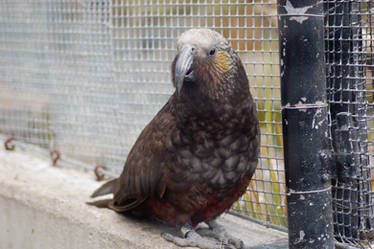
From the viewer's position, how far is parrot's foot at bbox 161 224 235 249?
9.33 ft

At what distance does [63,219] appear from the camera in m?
3.43

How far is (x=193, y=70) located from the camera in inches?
97.7

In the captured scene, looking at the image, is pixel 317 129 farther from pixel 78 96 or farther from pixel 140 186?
pixel 78 96

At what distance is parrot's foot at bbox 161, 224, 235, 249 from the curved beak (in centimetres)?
89

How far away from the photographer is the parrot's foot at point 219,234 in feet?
9.61

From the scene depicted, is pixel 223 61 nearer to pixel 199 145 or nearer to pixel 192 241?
pixel 199 145

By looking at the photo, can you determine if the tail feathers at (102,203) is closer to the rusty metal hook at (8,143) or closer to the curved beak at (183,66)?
the curved beak at (183,66)

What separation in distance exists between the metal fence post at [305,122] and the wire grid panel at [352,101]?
1.76ft

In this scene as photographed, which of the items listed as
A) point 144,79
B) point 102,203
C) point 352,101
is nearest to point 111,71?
point 144,79

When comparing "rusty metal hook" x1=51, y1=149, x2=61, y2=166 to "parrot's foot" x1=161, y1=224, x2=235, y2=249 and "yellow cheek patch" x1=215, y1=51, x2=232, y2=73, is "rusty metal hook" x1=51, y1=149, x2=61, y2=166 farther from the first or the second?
"yellow cheek patch" x1=215, y1=51, x2=232, y2=73

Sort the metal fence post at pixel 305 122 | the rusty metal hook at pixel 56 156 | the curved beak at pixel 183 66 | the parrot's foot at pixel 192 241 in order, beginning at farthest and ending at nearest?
the rusty metal hook at pixel 56 156 < the parrot's foot at pixel 192 241 < the curved beak at pixel 183 66 < the metal fence post at pixel 305 122

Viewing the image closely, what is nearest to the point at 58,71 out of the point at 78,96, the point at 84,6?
the point at 78,96

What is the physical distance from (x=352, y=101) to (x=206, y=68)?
0.71 metres

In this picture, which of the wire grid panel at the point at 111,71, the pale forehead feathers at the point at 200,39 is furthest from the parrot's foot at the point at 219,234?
the pale forehead feathers at the point at 200,39
